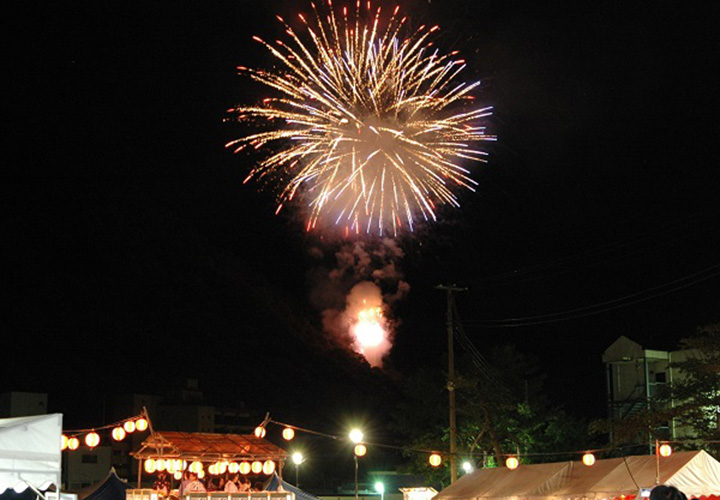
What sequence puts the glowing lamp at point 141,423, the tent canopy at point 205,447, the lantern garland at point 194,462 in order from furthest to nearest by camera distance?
the tent canopy at point 205,447
the glowing lamp at point 141,423
the lantern garland at point 194,462

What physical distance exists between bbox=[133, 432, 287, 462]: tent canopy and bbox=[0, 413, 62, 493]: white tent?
1265cm

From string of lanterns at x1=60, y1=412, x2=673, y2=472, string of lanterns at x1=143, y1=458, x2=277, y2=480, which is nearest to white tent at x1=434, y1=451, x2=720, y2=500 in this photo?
string of lanterns at x1=60, y1=412, x2=673, y2=472

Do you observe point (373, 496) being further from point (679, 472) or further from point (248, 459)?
point (679, 472)

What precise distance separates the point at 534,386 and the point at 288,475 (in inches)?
727

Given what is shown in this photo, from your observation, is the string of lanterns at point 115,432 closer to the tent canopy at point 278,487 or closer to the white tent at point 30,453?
the tent canopy at point 278,487

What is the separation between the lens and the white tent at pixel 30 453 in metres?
8.60

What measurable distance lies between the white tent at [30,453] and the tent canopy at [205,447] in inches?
498

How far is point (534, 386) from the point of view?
32312mm

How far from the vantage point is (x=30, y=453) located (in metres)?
8.80

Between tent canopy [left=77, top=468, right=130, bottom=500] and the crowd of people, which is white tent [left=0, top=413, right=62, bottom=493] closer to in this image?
the crowd of people

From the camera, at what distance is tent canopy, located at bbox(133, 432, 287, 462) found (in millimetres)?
21609

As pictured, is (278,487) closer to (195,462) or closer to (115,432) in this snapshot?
(195,462)

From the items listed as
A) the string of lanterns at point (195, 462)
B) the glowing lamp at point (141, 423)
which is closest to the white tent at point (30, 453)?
the string of lanterns at point (195, 462)

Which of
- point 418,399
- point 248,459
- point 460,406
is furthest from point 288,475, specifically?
point 248,459
